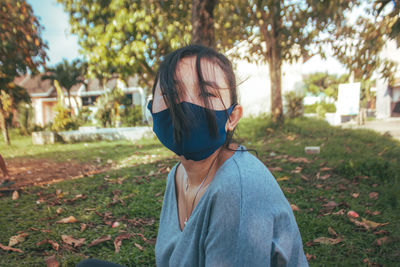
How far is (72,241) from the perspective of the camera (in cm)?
285

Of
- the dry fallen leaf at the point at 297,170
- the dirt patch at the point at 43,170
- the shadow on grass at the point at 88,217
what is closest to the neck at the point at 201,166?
the shadow on grass at the point at 88,217

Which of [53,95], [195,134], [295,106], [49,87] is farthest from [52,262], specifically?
[49,87]

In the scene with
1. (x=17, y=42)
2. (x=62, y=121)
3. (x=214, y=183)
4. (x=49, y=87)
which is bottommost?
(x=214, y=183)

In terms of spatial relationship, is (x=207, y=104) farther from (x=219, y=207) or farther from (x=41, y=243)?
(x=41, y=243)

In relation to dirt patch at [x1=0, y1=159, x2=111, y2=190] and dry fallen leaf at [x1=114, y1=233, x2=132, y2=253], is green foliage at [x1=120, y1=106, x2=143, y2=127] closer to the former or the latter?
dirt patch at [x1=0, y1=159, x2=111, y2=190]

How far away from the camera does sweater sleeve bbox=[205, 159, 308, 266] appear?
942 mm

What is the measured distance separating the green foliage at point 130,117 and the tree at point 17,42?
897 cm

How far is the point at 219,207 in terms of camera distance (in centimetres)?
100

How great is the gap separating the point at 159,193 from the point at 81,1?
38.0 ft

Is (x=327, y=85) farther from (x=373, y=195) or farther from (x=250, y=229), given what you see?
(x=250, y=229)

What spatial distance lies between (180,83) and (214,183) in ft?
1.31

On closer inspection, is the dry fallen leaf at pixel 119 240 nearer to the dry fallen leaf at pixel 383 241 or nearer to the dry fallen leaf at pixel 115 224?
the dry fallen leaf at pixel 115 224

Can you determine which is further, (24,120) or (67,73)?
(67,73)

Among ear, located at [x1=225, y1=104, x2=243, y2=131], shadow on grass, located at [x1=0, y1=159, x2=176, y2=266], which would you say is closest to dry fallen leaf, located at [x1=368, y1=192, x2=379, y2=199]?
shadow on grass, located at [x1=0, y1=159, x2=176, y2=266]
